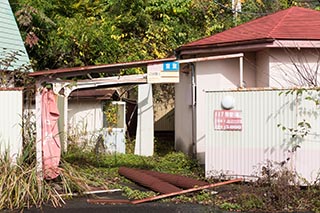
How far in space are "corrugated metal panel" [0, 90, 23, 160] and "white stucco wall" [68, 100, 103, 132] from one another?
18.3 feet

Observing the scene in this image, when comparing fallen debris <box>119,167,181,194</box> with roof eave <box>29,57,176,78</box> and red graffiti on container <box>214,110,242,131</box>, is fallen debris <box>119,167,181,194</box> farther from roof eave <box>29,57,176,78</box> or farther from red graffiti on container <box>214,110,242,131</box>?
roof eave <box>29,57,176,78</box>

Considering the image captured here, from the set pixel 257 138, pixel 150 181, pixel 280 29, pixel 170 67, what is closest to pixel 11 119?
pixel 150 181

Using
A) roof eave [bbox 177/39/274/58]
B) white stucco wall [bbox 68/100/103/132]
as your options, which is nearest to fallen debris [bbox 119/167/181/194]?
roof eave [bbox 177/39/274/58]

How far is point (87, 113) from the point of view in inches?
634

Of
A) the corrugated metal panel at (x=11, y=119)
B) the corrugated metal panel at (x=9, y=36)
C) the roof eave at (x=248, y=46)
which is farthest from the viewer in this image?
the corrugated metal panel at (x=9, y=36)

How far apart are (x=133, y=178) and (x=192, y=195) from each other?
2.10 metres

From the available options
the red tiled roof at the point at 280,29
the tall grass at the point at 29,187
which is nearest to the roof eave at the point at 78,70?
the tall grass at the point at 29,187

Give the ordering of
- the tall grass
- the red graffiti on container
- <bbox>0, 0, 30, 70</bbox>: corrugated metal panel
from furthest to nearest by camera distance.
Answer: <bbox>0, 0, 30, 70</bbox>: corrugated metal panel < the red graffiti on container < the tall grass

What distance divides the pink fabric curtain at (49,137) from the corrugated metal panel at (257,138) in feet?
11.7

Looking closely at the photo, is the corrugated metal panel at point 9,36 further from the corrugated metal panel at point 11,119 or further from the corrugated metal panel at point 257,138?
the corrugated metal panel at point 257,138

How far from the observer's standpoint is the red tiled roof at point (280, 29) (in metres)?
12.1

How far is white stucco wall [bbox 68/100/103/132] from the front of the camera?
1596 cm

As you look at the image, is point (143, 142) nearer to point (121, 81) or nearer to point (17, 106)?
point (121, 81)

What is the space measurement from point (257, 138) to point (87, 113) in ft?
23.5
